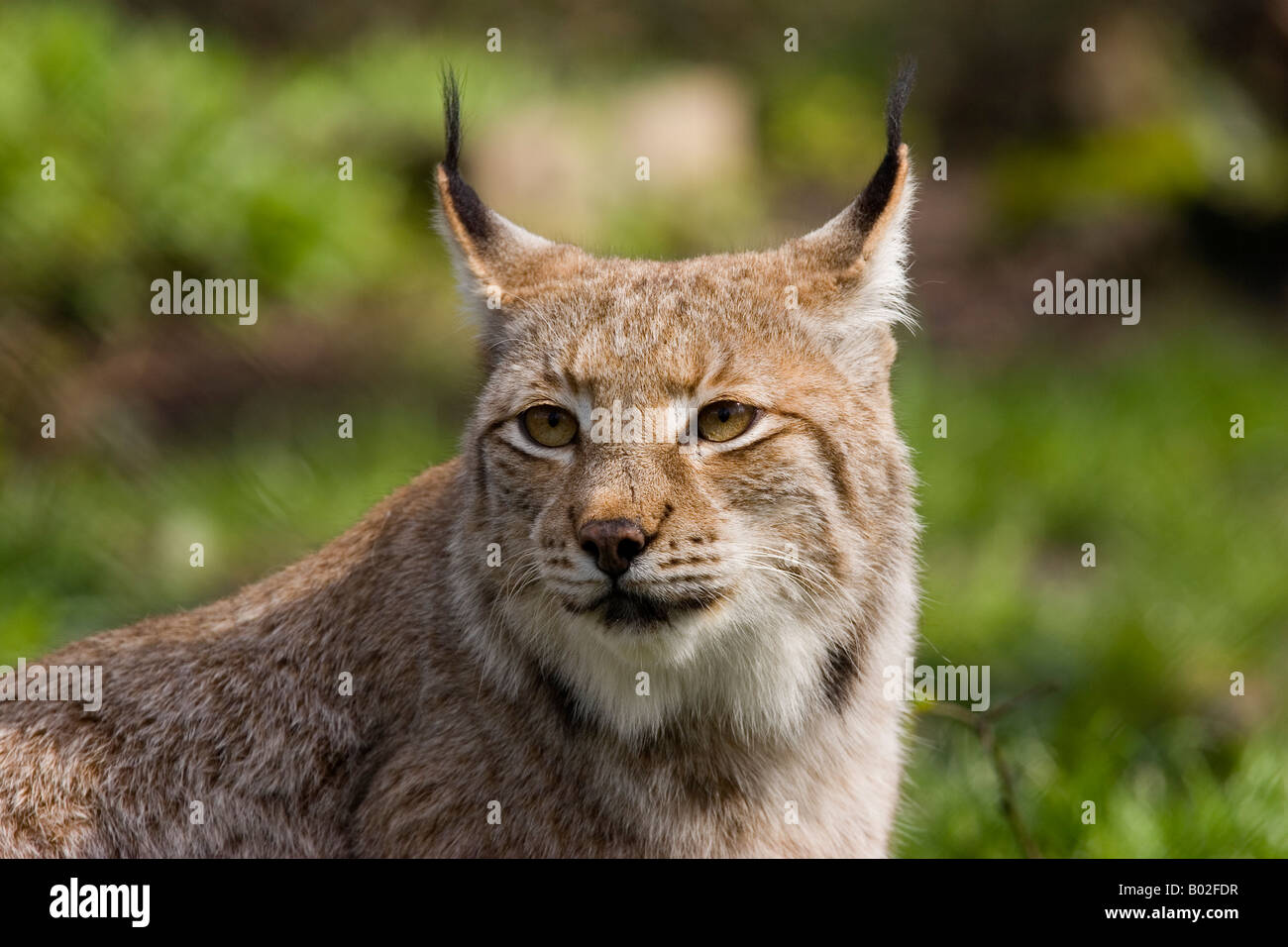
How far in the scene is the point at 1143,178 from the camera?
14500mm

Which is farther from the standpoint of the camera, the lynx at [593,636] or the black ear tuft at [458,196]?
the black ear tuft at [458,196]

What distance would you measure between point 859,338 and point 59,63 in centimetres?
881

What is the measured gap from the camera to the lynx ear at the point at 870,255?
15.2 feet

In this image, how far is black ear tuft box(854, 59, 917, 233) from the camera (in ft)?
15.1

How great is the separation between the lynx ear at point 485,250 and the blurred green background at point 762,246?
1.13 feet

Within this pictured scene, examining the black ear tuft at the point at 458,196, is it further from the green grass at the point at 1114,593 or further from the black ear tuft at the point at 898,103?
the green grass at the point at 1114,593

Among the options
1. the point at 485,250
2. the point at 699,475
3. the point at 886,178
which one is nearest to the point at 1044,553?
the point at 886,178

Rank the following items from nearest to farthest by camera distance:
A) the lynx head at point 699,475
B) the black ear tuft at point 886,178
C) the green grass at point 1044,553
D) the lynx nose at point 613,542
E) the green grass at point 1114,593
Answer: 1. the lynx nose at point 613,542
2. the lynx head at point 699,475
3. the black ear tuft at point 886,178
4. the green grass at point 1114,593
5. the green grass at point 1044,553

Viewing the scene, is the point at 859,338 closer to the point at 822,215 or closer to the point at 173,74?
the point at 173,74

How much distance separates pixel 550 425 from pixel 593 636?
616 millimetres

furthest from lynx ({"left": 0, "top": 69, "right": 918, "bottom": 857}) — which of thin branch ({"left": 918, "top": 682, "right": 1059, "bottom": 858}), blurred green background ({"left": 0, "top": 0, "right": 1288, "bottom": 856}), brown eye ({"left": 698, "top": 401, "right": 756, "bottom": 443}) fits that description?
blurred green background ({"left": 0, "top": 0, "right": 1288, "bottom": 856})

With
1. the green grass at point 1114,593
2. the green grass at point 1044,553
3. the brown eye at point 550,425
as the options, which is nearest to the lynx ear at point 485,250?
the brown eye at point 550,425

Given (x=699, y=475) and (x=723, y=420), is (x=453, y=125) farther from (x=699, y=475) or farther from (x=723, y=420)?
(x=699, y=475)
